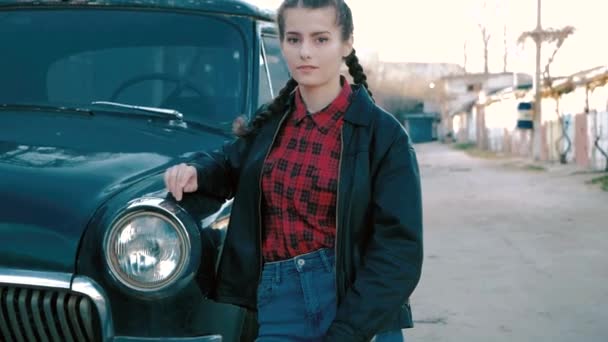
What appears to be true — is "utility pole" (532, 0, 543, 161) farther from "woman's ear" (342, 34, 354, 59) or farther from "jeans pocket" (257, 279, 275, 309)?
"jeans pocket" (257, 279, 275, 309)

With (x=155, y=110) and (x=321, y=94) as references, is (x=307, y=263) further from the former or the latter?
(x=155, y=110)

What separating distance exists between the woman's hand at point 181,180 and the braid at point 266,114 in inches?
6.5

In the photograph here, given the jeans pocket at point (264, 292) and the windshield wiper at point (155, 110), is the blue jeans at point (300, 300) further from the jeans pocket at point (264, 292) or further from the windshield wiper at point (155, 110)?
the windshield wiper at point (155, 110)

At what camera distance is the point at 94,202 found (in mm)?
2568

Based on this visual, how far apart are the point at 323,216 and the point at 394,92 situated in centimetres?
7141

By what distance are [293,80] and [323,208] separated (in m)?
0.44

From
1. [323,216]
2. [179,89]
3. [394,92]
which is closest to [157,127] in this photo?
[179,89]

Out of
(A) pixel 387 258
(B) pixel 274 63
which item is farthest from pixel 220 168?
(B) pixel 274 63

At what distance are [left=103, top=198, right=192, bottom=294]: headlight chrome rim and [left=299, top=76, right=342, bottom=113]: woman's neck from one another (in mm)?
456

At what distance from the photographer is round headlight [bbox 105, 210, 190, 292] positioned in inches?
96.9

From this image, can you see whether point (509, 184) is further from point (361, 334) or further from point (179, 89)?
point (361, 334)

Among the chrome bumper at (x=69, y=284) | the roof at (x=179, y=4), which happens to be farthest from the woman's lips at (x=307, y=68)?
the roof at (x=179, y=4)

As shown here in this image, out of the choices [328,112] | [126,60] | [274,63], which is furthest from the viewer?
[274,63]

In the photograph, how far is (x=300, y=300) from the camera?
2.26 metres
